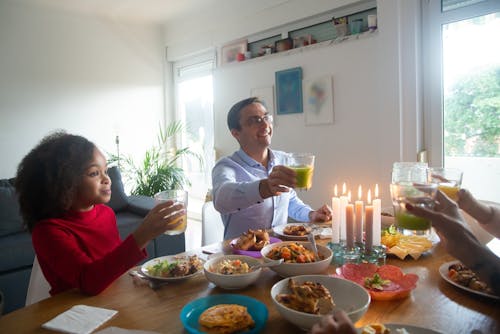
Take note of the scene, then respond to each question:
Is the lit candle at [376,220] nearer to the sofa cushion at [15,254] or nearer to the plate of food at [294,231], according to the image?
the plate of food at [294,231]

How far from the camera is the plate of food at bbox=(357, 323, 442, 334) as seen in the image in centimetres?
73

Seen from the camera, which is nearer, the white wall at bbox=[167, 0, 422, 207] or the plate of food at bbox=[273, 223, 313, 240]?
the plate of food at bbox=[273, 223, 313, 240]

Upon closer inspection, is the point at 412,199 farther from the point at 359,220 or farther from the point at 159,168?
→ the point at 159,168

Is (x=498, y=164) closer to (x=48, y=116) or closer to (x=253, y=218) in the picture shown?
(x=253, y=218)

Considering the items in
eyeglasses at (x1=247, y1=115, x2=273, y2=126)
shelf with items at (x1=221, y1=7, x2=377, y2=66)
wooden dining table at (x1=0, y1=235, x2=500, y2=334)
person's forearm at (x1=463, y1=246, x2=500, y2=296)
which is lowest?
wooden dining table at (x1=0, y1=235, x2=500, y2=334)

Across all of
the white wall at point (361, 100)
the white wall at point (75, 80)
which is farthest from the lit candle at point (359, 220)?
the white wall at point (75, 80)

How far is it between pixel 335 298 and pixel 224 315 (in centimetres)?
30

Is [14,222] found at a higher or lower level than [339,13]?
lower

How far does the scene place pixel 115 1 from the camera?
14.3ft

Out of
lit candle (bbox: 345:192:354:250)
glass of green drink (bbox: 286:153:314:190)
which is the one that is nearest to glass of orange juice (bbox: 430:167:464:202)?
lit candle (bbox: 345:192:354:250)

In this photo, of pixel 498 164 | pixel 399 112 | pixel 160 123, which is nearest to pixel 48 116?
pixel 160 123

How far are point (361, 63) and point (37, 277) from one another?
2.88 meters

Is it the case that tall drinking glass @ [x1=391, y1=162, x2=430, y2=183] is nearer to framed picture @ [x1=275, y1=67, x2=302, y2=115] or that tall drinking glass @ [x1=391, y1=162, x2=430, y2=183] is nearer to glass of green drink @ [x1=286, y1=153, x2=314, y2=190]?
glass of green drink @ [x1=286, y1=153, x2=314, y2=190]

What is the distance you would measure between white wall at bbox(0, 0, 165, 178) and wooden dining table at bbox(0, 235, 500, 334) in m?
4.09
